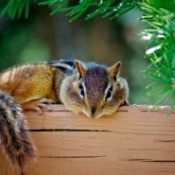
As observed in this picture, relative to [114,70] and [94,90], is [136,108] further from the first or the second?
[114,70]

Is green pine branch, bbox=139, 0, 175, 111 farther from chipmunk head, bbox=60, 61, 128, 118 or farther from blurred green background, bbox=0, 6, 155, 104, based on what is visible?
blurred green background, bbox=0, 6, 155, 104

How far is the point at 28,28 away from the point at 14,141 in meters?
3.84

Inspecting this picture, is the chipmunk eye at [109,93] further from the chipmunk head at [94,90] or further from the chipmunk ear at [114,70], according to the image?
the chipmunk ear at [114,70]

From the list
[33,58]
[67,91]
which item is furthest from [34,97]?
[33,58]

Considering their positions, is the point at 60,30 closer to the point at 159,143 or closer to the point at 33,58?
the point at 33,58

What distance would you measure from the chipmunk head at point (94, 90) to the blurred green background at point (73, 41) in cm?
281

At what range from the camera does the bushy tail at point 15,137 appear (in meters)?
3.20

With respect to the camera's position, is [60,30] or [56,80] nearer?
[56,80]

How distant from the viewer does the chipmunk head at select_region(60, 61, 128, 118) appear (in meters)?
3.56

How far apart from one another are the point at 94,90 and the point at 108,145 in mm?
331

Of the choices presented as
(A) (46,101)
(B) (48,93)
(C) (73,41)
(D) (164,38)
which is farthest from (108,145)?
(C) (73,41)

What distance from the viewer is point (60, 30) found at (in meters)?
7.20

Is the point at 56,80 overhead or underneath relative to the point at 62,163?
overhead

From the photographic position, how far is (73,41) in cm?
719
